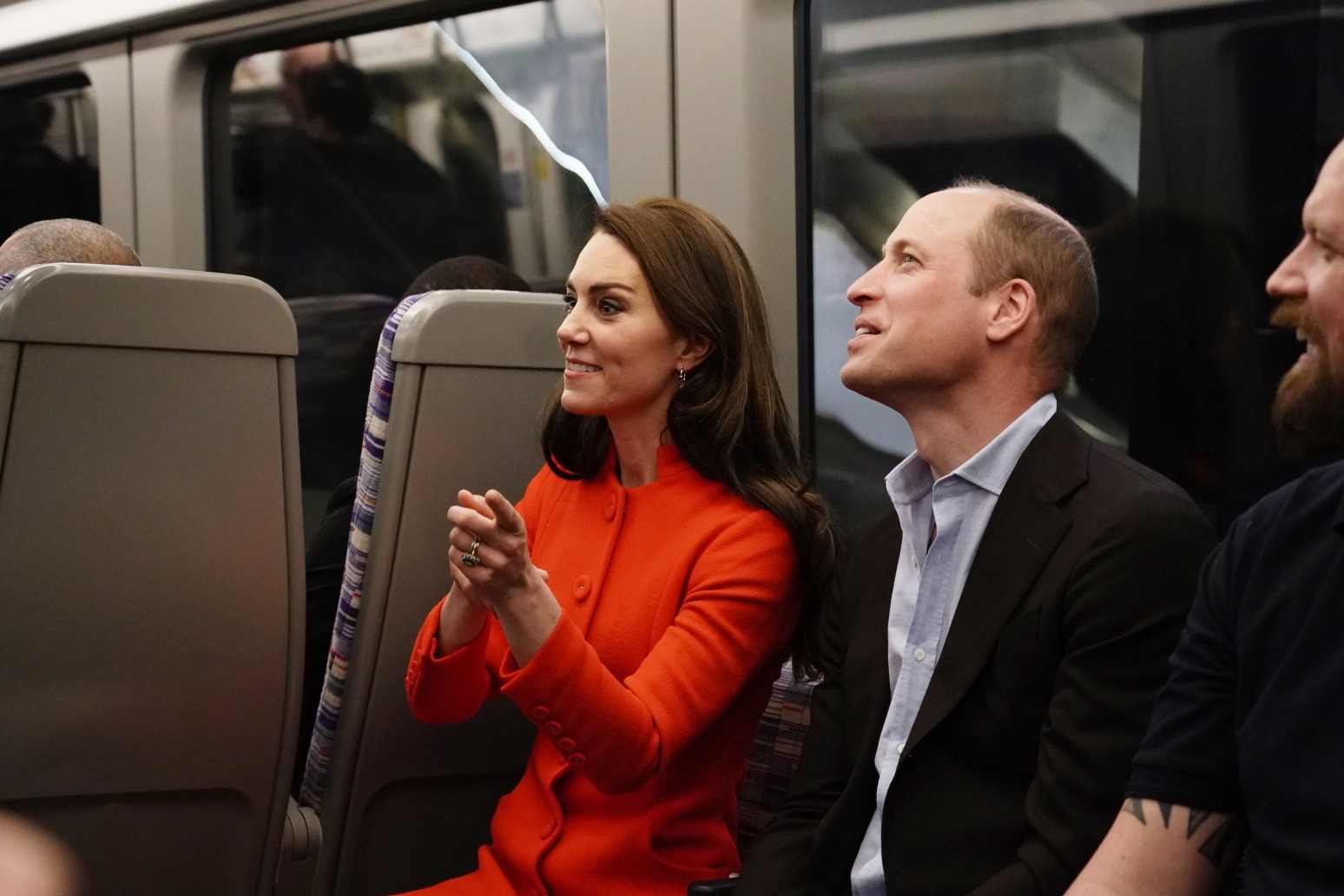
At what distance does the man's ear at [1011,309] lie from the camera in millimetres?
1779

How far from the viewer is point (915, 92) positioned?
2.45m

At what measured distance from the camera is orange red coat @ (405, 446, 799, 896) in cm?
185

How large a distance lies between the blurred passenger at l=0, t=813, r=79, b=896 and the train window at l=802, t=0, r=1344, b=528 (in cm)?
168

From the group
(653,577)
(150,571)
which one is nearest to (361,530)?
(150,571)

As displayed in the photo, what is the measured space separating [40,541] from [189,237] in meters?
1.82

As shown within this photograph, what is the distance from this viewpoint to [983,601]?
5.49 ft

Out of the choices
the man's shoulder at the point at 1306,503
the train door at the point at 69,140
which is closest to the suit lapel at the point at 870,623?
the man's shoulder at the point at 1306,503

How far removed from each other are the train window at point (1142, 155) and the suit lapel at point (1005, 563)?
517 millimetres

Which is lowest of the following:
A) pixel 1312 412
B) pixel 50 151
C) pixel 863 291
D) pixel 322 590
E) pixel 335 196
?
pixel 322 590

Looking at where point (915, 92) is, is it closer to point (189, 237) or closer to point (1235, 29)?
point (1235, 29)

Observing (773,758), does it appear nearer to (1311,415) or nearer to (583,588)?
(583,588)

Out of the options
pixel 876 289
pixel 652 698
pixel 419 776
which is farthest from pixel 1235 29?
pixel 419 776

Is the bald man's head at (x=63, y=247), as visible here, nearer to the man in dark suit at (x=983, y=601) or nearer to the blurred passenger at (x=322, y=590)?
the blurred passenger at (x=322, y=590)

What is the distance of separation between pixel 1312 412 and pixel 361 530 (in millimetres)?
1494
